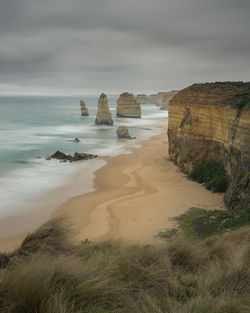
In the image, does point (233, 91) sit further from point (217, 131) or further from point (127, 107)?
point (127, 107)

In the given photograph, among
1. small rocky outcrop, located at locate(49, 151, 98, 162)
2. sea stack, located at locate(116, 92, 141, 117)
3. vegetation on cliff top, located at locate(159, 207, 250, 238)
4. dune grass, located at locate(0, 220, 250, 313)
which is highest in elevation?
sea stack, located at locate(116, 92, 141, 117)

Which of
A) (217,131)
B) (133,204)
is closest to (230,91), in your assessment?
(217,131)

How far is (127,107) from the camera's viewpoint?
299 feet

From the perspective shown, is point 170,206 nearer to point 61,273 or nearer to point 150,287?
point 150,287

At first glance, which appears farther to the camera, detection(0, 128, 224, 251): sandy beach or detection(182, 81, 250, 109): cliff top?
detection(182, 81, 250, 109): cliff top

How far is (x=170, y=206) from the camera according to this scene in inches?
613

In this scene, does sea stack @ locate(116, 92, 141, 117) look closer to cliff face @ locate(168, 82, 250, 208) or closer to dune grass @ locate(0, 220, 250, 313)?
cliff face @ locate(168, 82, 250, 208)

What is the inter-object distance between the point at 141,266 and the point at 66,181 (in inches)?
733

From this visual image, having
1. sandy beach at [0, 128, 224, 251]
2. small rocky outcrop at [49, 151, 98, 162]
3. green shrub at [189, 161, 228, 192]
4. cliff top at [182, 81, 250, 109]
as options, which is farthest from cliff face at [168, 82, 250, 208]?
small rocky outcrop at [49, 151, 98, 162]

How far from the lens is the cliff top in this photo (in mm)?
17066

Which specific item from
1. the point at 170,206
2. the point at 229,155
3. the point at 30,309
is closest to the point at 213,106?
the point at 229,155

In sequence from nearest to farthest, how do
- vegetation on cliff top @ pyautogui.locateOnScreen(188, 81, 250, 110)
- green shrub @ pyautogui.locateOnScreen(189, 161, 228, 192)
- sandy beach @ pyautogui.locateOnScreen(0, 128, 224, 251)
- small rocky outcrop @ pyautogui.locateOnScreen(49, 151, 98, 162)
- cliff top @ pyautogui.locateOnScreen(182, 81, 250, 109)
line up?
sandy beach @ pyautogui.locateOnScreen(0, 128, 224, 251)
vegetation on cliff top @ pyautogui.locateOnScreen(188, 81, 250, 110)
cliff top @ pyautogui.locateOnScreen(182, 81, 250, 109)
green shrub @ pyautogui.locateOnScreen(189, 161, 228, 192)
small rocky outcrop @ pyautogui.locateOnScreen(49, 151, 98, 162)

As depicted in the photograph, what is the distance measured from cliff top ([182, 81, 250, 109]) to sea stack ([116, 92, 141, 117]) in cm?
6628

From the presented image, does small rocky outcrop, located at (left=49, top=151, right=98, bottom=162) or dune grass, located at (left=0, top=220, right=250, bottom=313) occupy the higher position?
dune grass, located at (left=0, top=220, right=250, bottom=313)
